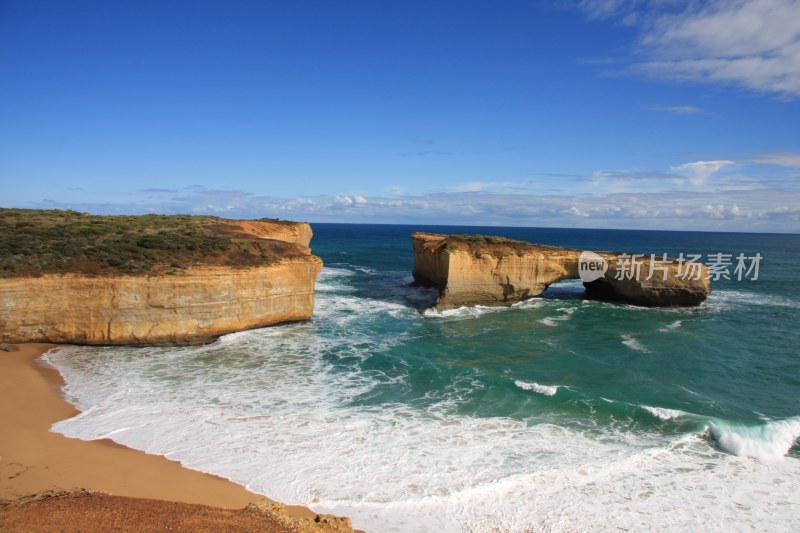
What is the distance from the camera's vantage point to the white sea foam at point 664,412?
12.8m

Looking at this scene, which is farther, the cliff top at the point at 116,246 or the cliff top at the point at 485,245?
the cliff top at the point at 485,245

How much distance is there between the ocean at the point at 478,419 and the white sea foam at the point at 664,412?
2.0 inches

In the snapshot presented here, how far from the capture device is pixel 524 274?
89.9 ft

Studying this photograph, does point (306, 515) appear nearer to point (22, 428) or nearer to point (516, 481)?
point (516, 481)

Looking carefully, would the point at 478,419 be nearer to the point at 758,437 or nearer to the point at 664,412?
the point at 664,412

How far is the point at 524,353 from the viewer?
728 inches

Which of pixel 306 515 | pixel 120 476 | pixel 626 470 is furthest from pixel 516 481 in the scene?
pixel 120 476

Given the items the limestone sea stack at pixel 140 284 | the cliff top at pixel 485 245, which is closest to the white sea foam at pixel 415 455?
the limestone sea stack at pixel 140 284

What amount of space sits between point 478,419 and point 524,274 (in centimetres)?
1616

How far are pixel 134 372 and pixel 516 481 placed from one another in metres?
12.3

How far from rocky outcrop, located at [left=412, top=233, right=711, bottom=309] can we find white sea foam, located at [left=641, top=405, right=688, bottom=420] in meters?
13.8

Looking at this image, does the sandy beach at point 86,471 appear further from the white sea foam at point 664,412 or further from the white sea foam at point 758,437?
the white sea foam at point 758,437
